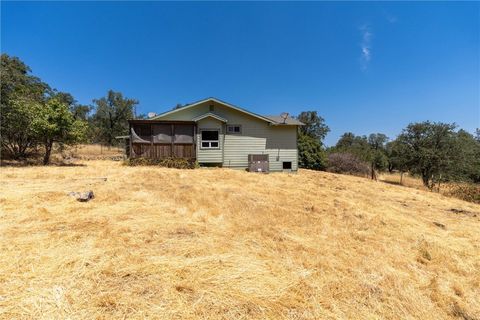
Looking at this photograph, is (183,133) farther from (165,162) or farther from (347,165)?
(347,165)

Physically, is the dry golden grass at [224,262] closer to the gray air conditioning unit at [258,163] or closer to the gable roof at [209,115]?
the gray air conditioning unit at [258,163]

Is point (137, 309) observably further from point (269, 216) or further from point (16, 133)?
point (16, 133)

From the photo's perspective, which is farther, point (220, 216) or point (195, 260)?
point (220, 216)

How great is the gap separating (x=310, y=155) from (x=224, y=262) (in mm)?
19742

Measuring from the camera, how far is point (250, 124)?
1588cm

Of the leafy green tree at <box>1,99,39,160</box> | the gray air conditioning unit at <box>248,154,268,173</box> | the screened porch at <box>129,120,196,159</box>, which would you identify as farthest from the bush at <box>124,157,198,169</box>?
the leafy green tree at <box>1,99,39,160</box>

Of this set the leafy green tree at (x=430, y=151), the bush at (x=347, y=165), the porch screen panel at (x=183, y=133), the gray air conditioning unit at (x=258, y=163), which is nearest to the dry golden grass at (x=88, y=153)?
the porch screen panel at (x=183, y=133)

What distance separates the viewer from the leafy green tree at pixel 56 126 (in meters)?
12.5

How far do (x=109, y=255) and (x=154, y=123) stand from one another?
486 inches

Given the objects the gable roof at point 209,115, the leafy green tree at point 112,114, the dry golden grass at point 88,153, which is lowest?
the dry golden grass at point 88,153

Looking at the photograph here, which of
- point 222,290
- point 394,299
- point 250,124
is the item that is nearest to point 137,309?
point 222,290

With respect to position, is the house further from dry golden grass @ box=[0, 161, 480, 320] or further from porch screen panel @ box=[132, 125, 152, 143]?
dry golden grass @ box=[0, 161, 480, 320]

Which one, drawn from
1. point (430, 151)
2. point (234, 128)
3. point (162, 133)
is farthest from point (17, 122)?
point (430, 151)

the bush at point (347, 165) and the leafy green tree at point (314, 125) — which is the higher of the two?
the leafy green tree at point (314, 125)
